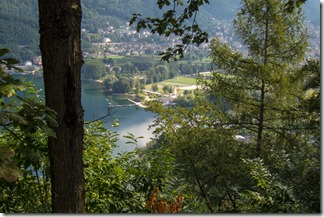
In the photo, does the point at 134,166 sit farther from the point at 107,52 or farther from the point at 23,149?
the point at 107,52

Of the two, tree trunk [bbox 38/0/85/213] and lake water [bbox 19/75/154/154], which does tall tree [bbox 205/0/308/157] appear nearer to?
lake water [bbox 19/75/154/154]

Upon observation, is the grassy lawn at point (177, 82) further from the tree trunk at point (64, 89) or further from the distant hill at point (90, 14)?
the tree trunk at point (64, 89)

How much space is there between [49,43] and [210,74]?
5.71 metres

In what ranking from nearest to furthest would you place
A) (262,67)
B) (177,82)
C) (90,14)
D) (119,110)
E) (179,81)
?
(262,67) → (119,110) → (179,81) → (177,82) → (90,14)

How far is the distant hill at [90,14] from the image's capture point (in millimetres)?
11633

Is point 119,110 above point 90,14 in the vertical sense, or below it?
below

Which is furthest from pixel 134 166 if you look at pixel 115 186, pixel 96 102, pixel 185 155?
pixel 96 102

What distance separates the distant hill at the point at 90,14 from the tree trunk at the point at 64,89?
329 inches

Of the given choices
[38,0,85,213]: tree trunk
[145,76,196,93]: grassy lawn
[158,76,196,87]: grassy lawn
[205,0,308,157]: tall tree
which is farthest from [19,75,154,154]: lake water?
[38,0,85,213]: tree trunk

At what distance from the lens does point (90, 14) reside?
16.9m

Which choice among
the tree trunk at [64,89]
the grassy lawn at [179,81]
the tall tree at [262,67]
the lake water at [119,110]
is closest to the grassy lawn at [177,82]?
the grassy lawn at [179,81]

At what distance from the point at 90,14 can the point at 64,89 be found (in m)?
16.3

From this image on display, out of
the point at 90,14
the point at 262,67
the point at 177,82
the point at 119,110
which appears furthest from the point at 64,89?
the point at 90,14

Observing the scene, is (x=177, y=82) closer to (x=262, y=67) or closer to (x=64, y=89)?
(x=262, y=67)
